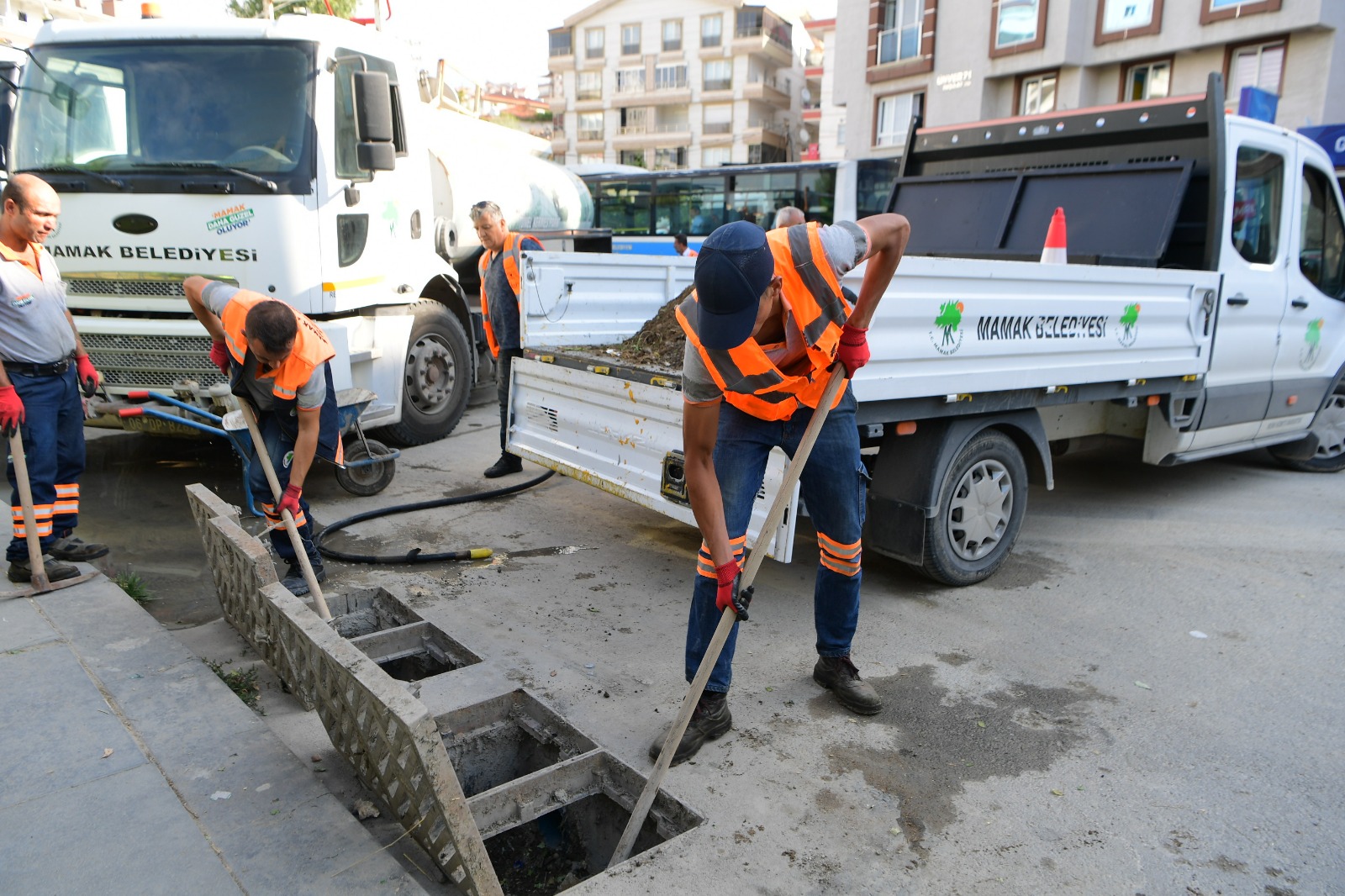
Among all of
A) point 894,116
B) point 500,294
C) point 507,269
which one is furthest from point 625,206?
point 507,269

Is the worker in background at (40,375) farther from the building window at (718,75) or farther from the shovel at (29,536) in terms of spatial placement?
the building window at (718,75)

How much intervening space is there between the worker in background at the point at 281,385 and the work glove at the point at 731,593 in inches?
79.5

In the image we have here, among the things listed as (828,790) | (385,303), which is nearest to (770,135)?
(385,303)

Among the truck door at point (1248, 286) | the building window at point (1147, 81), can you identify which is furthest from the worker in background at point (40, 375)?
the building window at point (1147, 81)

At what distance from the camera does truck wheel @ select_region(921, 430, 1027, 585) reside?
4176 mm

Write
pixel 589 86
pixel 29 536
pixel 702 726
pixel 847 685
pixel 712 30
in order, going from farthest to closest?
pixel 589 86 → pixel 712 30 → pixel 29 536 → pixel 847 685 → pixel 702 726

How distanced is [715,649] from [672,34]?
2141 inches

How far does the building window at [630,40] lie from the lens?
5212cm

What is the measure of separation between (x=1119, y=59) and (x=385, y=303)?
22.1 meters

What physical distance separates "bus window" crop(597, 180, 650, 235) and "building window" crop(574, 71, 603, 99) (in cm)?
3612

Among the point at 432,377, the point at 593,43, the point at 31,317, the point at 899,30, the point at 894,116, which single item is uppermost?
the point at 593,43

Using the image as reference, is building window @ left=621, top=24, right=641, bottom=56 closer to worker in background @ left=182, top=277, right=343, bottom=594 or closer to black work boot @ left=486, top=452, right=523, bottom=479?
black work boot @ left=486, top=452, right=523, bottom=479

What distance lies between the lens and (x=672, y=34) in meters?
51.2

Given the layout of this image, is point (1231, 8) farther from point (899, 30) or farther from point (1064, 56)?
point (899, 30)
